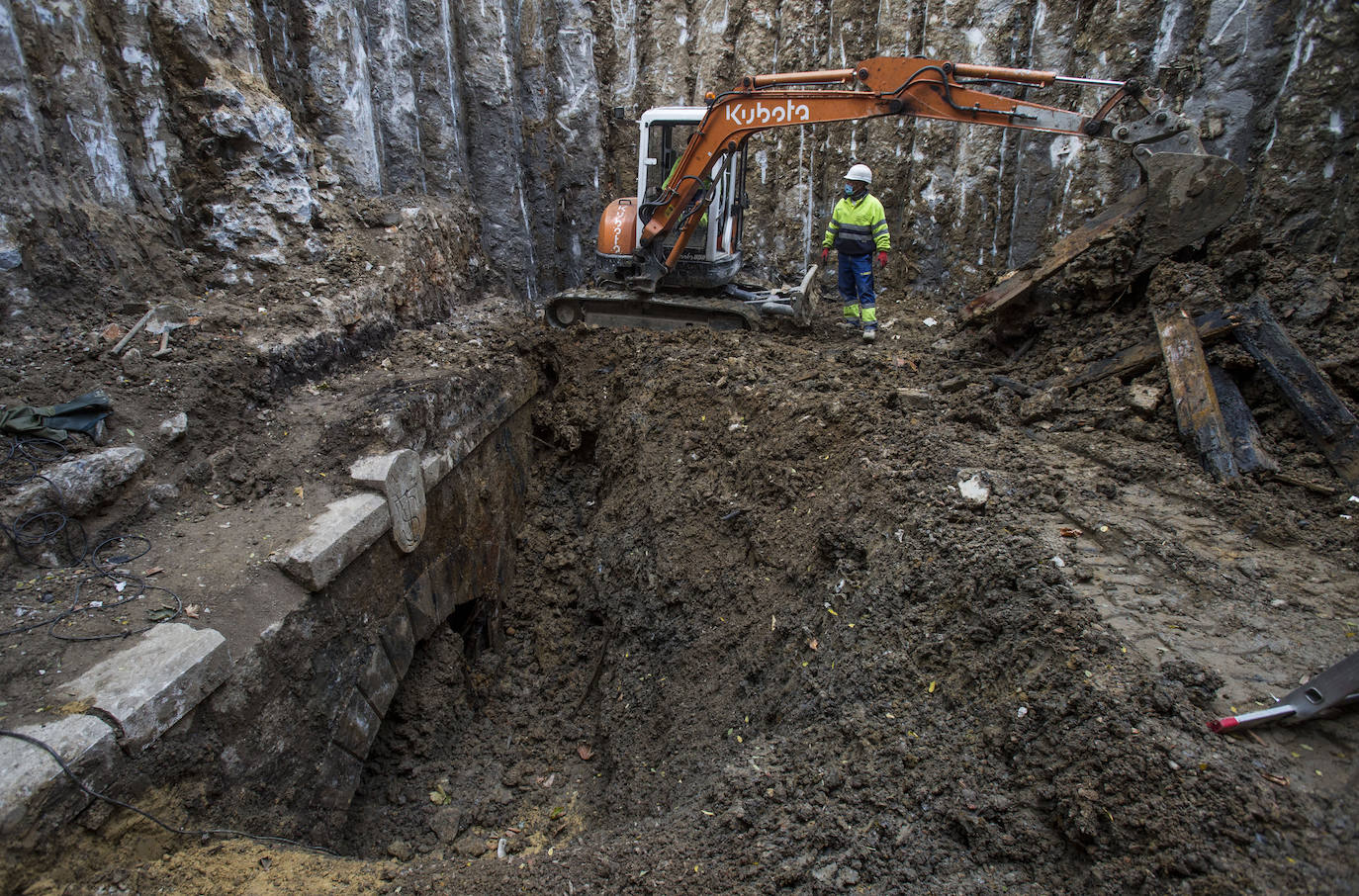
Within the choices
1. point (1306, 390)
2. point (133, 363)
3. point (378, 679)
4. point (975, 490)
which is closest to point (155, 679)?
point (378, 679)

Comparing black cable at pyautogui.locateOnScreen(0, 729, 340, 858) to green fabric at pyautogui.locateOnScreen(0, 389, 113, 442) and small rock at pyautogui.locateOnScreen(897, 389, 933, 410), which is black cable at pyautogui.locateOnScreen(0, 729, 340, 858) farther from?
small rock at pyautogui.locateOnScreen(897, 389, 933, 410)

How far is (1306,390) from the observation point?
393 cm

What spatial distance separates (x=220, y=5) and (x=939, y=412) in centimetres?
637

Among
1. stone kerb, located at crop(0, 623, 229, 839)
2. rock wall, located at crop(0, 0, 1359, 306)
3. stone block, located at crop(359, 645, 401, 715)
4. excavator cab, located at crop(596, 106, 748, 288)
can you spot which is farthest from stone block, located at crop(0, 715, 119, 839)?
excavator cab, located at crop(596, 106, 748, 288)

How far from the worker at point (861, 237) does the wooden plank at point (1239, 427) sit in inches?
118

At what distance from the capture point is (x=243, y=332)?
15.8 ft

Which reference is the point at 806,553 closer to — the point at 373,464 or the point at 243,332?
the point at 373,464

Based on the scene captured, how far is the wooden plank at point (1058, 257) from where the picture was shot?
205 inches

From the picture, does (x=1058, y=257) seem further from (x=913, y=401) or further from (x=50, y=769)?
(x=50, y=769)

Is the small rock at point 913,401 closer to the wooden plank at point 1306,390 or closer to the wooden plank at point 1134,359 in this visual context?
the wooden plank at point 1134,359

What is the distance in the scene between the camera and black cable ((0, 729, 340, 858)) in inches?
93.0

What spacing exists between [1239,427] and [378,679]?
512 cm

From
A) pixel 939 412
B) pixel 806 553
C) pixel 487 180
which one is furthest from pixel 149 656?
pixel 487 180

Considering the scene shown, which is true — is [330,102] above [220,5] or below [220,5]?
below
